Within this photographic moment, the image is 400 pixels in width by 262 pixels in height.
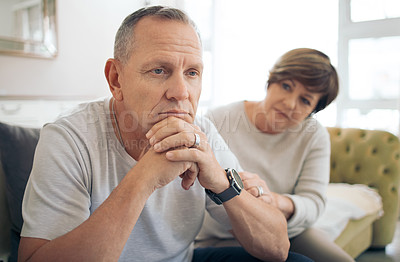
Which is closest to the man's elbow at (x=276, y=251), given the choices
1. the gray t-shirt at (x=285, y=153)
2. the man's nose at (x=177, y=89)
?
the gray t-shirt at (x=285, y=153)

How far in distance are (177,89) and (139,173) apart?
251 millimetres

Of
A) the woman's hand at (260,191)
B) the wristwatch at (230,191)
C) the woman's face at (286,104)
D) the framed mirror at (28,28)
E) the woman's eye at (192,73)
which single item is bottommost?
the woman's hand at (260,191)

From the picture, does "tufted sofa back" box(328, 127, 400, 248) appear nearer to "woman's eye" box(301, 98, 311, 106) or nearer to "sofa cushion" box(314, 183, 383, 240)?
"sofa cushion" box(314, 183, 383, 240)

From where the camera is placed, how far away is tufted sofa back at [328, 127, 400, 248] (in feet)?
7.77

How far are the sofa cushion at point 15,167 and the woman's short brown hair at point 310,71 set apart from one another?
114 cm

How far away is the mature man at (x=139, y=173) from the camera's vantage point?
733 mm

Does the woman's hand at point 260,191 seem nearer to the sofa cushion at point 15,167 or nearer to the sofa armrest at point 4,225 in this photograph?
the sofa cushion at point 15,167

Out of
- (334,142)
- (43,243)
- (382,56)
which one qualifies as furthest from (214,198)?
(382,56)

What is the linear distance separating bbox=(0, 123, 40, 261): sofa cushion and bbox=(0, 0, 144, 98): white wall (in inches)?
30.7

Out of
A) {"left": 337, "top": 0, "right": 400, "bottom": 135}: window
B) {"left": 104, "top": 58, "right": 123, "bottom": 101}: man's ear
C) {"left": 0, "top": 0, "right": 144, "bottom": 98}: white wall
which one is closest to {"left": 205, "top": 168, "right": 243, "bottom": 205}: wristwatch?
{"left": 104, "top": 58, "right": 123, "bottom": 101}: man's ear

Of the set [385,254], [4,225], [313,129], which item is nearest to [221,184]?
[313,129]

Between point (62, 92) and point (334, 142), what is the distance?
212cm

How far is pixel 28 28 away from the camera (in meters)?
1.91

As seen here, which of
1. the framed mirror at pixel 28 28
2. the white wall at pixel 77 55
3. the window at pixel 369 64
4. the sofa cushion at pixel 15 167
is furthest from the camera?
the window at pixel 369 64
